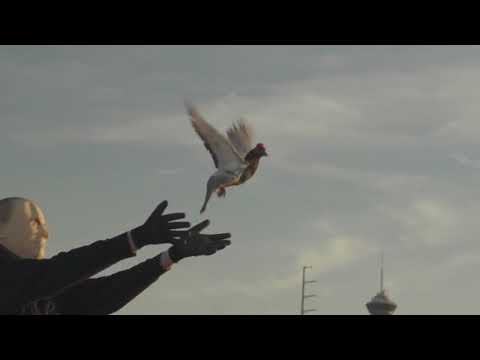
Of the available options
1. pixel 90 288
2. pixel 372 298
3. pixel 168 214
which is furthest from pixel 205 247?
pixel 372 298

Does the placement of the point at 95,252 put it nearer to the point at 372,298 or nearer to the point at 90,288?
the point at 90,288

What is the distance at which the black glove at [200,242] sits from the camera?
922 centimetres

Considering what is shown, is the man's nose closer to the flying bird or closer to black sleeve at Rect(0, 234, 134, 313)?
black sleeve at Rect(0, 234, 134, 313)

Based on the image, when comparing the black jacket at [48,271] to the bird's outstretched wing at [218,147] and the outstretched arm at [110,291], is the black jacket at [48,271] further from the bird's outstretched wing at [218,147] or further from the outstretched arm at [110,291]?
the bird's outstretched wing at [218,147]

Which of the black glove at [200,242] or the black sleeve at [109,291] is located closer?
the black glove at [200,242]

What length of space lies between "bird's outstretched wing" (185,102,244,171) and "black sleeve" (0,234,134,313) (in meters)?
1.95

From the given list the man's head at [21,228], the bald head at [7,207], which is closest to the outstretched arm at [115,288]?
the man's head at [21,228]

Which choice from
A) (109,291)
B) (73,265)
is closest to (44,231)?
(109,291)

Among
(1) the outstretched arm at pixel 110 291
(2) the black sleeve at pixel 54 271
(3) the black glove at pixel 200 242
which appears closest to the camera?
(2) the black sleeve at pixel 54 271

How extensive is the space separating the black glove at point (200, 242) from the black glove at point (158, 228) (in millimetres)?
314
